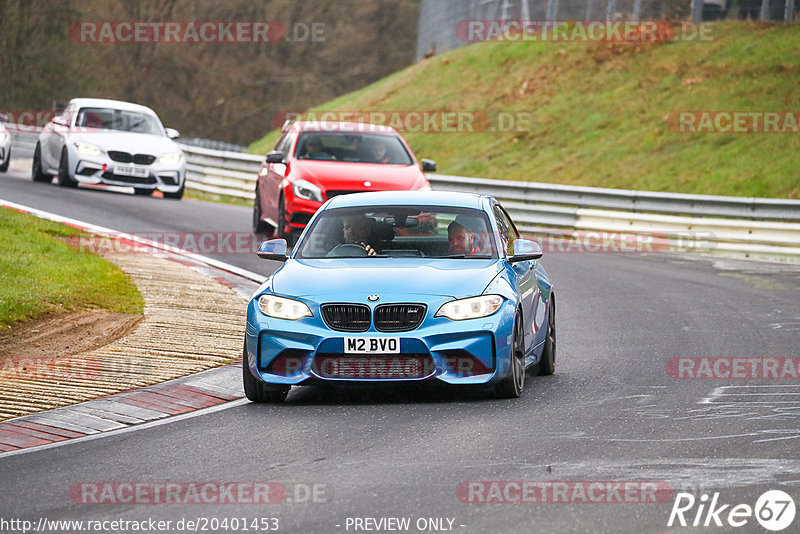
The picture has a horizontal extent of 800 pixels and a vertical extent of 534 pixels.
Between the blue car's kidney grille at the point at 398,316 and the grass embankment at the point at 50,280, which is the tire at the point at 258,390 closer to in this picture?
the blue car's kidney grille at the point at 398,316

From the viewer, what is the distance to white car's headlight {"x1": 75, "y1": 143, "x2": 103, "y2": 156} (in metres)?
25.2

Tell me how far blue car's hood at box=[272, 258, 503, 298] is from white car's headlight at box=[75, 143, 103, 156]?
1593 cm

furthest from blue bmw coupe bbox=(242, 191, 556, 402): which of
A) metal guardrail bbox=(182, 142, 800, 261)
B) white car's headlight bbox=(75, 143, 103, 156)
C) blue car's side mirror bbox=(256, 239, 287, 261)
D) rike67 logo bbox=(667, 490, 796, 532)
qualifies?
white car's headlight bbox=(75, 143, 103, 156)

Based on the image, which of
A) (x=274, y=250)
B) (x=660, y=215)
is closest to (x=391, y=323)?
(x=274, y=250)

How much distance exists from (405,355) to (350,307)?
1.64ft

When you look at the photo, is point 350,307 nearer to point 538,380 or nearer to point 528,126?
point 538,380

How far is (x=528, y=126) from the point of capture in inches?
1455

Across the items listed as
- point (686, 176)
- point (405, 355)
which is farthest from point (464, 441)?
point (686, 176)

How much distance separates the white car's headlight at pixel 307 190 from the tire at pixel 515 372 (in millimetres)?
8764

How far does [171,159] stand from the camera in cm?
2577

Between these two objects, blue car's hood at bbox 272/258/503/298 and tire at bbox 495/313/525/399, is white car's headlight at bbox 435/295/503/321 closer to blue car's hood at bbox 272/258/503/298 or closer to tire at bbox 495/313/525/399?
blue car's hood at bbox 272/258/503/298

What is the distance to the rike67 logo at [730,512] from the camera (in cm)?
601

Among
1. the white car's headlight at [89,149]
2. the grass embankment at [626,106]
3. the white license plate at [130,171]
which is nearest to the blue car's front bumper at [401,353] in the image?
the white license plate at [130,171]

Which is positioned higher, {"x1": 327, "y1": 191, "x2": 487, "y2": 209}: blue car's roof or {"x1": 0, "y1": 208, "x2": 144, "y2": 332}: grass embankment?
{"x1": 327, "y1": 191, "x2": 487, "y2": 209}: blue car's roof
